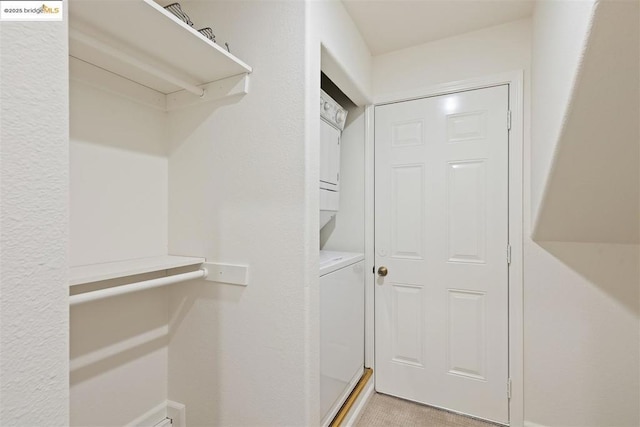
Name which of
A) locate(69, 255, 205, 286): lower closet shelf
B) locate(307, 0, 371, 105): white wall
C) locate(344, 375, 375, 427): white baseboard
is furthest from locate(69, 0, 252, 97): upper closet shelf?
locate(344, 375, 375, 427): white baseboard

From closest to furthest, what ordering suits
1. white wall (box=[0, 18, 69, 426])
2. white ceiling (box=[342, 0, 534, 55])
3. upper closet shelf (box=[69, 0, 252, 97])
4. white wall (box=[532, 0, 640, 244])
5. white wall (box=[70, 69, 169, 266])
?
white wall (box=[0, 18, 69, 426])
white wall (box=[532, 0, 640, 244])
upper closet shelf (box=[69, 0, 252, 97])
white wall (box=[70, 69, 169, 266])
white ceiling (box=[342, 0, 534, 55])

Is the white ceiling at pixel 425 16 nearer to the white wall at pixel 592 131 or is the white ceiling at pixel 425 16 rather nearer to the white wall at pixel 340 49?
the white wall at pixel 340 49

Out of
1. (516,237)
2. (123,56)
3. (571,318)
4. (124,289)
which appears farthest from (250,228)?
(571,318)

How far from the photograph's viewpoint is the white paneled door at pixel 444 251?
179cm

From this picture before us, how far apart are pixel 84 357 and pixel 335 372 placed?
1.16 metres

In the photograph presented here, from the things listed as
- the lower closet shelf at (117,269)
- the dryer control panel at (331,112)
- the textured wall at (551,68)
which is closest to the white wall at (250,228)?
the lower closet shelf at (117,269)

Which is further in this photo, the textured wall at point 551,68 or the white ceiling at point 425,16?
the white ceiling at point 425,16

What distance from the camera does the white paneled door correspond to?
5.87 feet

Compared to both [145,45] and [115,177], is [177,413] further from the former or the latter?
[145,45]

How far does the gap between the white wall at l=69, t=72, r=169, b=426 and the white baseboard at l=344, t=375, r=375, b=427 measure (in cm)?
102

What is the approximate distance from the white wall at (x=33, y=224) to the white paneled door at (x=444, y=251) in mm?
1793

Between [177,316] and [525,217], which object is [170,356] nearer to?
[177,316]

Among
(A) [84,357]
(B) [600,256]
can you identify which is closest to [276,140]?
(A) [84,357]

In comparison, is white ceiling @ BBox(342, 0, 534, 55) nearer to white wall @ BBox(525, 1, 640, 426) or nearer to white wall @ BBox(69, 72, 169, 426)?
white wall @ BBox(525, 1, 640, 426)
